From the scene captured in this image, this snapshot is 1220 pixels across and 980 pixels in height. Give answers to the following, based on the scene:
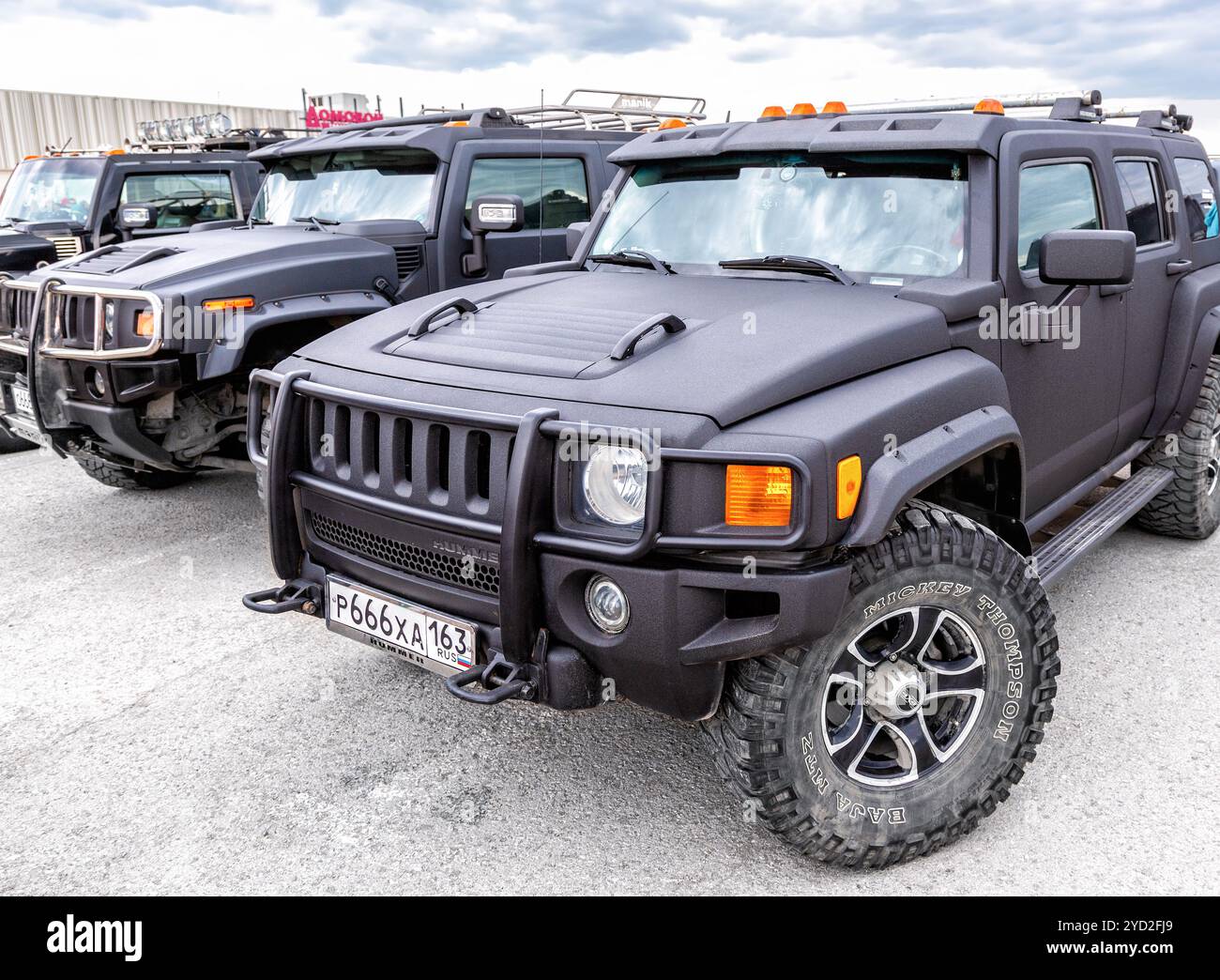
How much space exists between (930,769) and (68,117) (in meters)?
29.7

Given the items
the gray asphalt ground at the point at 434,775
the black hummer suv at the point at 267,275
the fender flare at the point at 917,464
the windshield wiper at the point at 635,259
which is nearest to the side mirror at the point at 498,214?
the black hummer suv at the point at 267,275

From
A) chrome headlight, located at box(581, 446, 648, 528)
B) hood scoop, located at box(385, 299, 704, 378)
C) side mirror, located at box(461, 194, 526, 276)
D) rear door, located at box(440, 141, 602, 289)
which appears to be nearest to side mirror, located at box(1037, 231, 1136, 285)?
hood scoop, located at box(385, 299, 704, 378)

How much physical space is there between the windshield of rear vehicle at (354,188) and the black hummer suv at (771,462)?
240cm

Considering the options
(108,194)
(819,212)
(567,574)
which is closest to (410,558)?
(567,574)

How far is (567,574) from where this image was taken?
2494 mm

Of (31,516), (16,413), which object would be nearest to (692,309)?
(16,413)

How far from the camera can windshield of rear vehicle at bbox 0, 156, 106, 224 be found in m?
8.62

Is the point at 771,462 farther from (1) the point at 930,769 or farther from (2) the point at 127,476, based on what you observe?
(2) the point at 127,476

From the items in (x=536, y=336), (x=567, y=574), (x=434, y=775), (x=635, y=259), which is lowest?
(x=434, y=775)

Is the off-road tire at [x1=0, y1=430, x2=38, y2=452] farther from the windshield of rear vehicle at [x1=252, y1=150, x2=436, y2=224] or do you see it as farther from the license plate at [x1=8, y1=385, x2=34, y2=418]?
the windshield of rear vehicle at [x1=252, y1=150, x2=436, y2=224]

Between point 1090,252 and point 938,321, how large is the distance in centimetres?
55

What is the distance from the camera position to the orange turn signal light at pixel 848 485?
2398 mm

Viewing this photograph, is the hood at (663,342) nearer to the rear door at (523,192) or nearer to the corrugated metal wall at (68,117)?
the rear door at (523,192)

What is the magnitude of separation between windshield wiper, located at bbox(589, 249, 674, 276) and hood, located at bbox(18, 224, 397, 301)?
1958 millimetres
